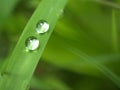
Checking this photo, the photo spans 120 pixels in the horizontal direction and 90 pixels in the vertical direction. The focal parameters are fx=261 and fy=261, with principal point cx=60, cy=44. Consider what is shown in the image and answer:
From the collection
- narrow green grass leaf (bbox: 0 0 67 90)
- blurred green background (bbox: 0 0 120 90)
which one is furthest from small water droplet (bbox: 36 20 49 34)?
blurred green background (bbox: 0 0 120 90)

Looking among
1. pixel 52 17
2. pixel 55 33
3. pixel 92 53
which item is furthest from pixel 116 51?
pixel 52 17

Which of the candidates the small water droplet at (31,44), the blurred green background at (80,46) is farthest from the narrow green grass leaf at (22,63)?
the blurred green background at (80,46)

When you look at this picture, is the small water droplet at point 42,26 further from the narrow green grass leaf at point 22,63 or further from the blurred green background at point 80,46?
the blurred green background at point 80,46

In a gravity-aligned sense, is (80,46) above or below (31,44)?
below

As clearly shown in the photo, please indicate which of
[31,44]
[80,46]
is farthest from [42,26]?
[80,46]

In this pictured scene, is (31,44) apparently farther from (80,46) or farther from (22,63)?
(80,46)

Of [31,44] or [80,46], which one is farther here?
[80,46]

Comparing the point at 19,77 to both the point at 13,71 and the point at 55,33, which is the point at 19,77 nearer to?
the point at 13,71
